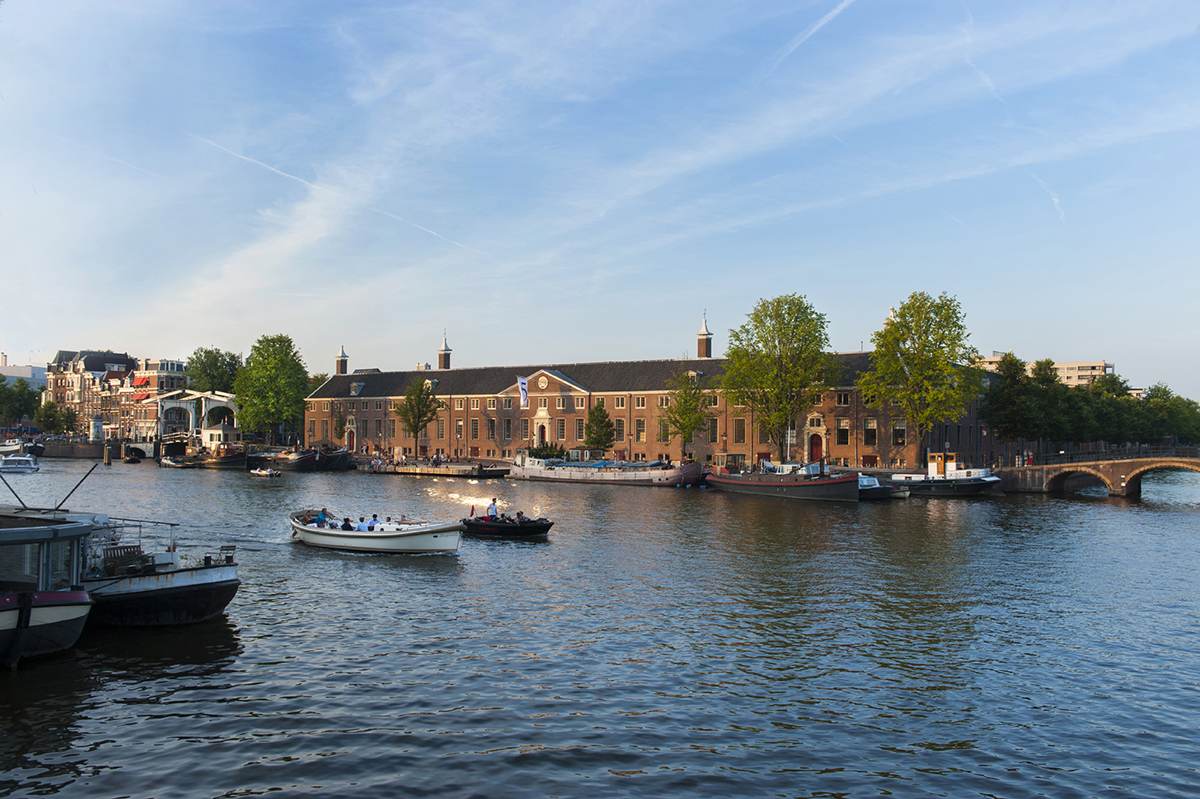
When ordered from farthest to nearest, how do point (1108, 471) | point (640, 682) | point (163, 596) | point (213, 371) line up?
point (213, 371)
point (1108, 471)
point (163, 596)
point (640, 682)

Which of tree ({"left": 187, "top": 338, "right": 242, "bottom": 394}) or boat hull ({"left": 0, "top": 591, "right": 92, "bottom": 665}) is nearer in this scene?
boat hull ({"left": 0, "top": 591, "right": 92, "bottom": 665})

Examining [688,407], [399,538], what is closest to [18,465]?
[688,407]

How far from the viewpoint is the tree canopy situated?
12675 cm

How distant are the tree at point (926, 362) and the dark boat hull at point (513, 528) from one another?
181ft

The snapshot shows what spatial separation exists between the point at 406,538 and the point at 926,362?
67.9 m

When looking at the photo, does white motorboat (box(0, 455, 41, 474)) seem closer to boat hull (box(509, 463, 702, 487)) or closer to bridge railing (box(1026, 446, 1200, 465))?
boat hull (box(509, 463, 702, 487))

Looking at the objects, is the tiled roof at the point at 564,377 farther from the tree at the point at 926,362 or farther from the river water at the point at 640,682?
the river water at the point at 640,682

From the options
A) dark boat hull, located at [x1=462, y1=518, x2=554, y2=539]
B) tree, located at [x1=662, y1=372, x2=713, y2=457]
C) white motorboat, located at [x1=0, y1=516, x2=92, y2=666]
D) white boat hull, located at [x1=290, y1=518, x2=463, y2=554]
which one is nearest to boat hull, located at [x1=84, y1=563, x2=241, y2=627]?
white motorboat, located at [x1=0, y1=516, x2=92, y2=666]

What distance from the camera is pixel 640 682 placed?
72.2 feet

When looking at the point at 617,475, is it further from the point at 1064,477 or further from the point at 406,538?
the point at 406,538

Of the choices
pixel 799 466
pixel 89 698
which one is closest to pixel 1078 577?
pixel 89 698

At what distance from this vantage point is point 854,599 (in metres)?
32.4

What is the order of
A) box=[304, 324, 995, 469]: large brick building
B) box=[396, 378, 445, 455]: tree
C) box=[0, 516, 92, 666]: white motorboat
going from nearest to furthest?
box=[0, 516, 92, 666]: white motorboat
box=[304, 324, 995, 469]: large brick building
box=[396, 378, 445, 455]: tree

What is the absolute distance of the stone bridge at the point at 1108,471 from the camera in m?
77.1
